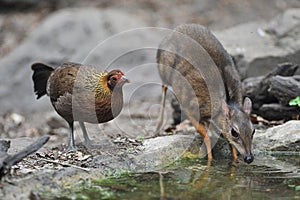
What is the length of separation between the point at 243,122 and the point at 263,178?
30.7 inches

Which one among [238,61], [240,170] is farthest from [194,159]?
[238,61]

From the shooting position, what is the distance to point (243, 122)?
564 cm

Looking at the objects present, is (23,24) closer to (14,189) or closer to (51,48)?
(51,48)

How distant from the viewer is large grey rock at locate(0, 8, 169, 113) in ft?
37.1

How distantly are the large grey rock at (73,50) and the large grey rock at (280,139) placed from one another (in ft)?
17.1

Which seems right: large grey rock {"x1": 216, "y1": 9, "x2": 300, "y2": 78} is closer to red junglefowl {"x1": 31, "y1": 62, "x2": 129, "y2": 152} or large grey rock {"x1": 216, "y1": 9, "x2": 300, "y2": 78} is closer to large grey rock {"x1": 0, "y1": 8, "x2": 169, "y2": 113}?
large grey rock {"x1": 0, "y1": 8, "x2": 169, "y2": 113}

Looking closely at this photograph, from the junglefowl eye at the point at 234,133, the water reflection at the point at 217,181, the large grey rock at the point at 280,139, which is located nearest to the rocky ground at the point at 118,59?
the large grey rock at the point at 280,139

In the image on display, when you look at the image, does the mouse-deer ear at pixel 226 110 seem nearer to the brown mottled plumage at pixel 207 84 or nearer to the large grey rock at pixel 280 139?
the brown mottled plumage at pixel 207 84

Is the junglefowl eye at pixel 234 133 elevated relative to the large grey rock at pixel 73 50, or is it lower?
lower

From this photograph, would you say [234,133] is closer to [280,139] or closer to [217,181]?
[280,139]

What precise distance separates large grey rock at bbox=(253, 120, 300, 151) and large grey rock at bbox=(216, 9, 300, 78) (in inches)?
94.8

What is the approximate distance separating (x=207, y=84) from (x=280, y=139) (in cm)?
106

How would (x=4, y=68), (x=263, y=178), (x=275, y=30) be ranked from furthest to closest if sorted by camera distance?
1. (x=4, y=68)
2. (x=275, y=30)
3. (x=263, y=178)

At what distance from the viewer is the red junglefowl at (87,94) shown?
5.71 metres
